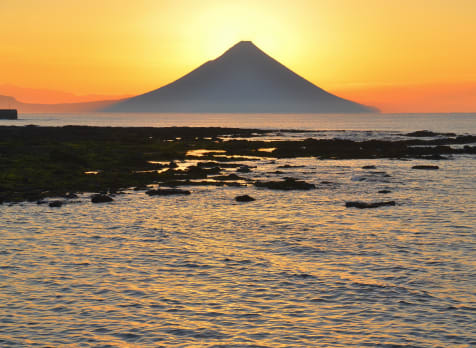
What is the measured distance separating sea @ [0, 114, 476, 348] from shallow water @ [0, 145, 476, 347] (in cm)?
4

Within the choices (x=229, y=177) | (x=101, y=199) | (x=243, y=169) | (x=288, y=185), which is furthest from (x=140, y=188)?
(x=243, y=169)

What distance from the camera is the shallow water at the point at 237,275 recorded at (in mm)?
10945

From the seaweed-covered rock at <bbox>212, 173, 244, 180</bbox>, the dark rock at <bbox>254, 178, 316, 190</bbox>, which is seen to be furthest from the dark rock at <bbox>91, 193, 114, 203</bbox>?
the seaweed-covered rock at <bbox>212, 173, 244, 180</bbox>

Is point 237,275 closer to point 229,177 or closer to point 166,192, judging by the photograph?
point 166,192

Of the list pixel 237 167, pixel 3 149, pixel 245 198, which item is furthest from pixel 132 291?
pixel 3 149

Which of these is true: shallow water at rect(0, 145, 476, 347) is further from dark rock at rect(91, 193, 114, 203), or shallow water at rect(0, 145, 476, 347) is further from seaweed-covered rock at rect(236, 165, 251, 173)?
seaweed-covered rock at rect(236, 165, 251, 173)

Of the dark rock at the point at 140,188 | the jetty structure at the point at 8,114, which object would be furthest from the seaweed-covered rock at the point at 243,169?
the jetty structure at the point at 8,114

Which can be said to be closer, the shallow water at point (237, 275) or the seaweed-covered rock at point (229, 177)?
the shallow water at point (237, 275)

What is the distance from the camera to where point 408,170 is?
1718 inches

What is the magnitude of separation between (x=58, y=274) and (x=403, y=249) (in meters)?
10.4

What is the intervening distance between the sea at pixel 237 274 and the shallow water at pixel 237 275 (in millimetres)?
42

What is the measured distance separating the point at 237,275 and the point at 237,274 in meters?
0.10

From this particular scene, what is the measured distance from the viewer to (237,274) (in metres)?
14.8

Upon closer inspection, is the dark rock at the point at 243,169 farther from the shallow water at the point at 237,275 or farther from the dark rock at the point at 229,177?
the shallow water at the point at 237,275
